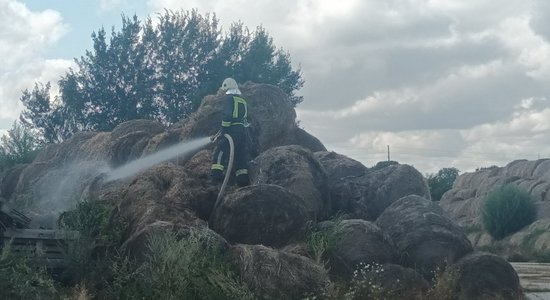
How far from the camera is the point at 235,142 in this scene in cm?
1538

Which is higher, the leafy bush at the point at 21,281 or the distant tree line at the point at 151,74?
the distant tree line at the point at 151,74

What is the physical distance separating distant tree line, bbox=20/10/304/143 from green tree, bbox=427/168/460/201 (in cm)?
3398

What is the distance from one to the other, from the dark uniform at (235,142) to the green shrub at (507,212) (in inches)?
1357

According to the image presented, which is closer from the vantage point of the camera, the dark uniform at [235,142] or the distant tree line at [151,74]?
the dark uniform at [235,142]

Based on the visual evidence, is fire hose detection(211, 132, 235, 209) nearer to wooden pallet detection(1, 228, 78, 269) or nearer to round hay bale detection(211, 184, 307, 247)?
round hay bale detection(211, 184, 307, 247)

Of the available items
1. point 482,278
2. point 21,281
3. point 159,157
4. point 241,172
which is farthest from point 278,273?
point 159,157

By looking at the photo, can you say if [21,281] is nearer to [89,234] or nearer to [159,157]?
[89,234]

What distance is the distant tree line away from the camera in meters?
39.0

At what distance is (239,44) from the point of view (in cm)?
4059

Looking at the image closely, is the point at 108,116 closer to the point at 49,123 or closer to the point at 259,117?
the point at 49,123

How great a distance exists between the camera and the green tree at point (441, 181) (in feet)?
240

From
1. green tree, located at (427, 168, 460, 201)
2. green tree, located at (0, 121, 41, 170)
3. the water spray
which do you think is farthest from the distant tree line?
green tree, located at (427, 168, 460, 201)

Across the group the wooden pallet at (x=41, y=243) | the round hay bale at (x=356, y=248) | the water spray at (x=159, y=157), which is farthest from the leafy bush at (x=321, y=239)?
the water spray at (x=159, y=157)

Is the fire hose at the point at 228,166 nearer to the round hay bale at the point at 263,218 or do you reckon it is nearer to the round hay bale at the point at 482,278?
the round hay bale at the point at 263,218
